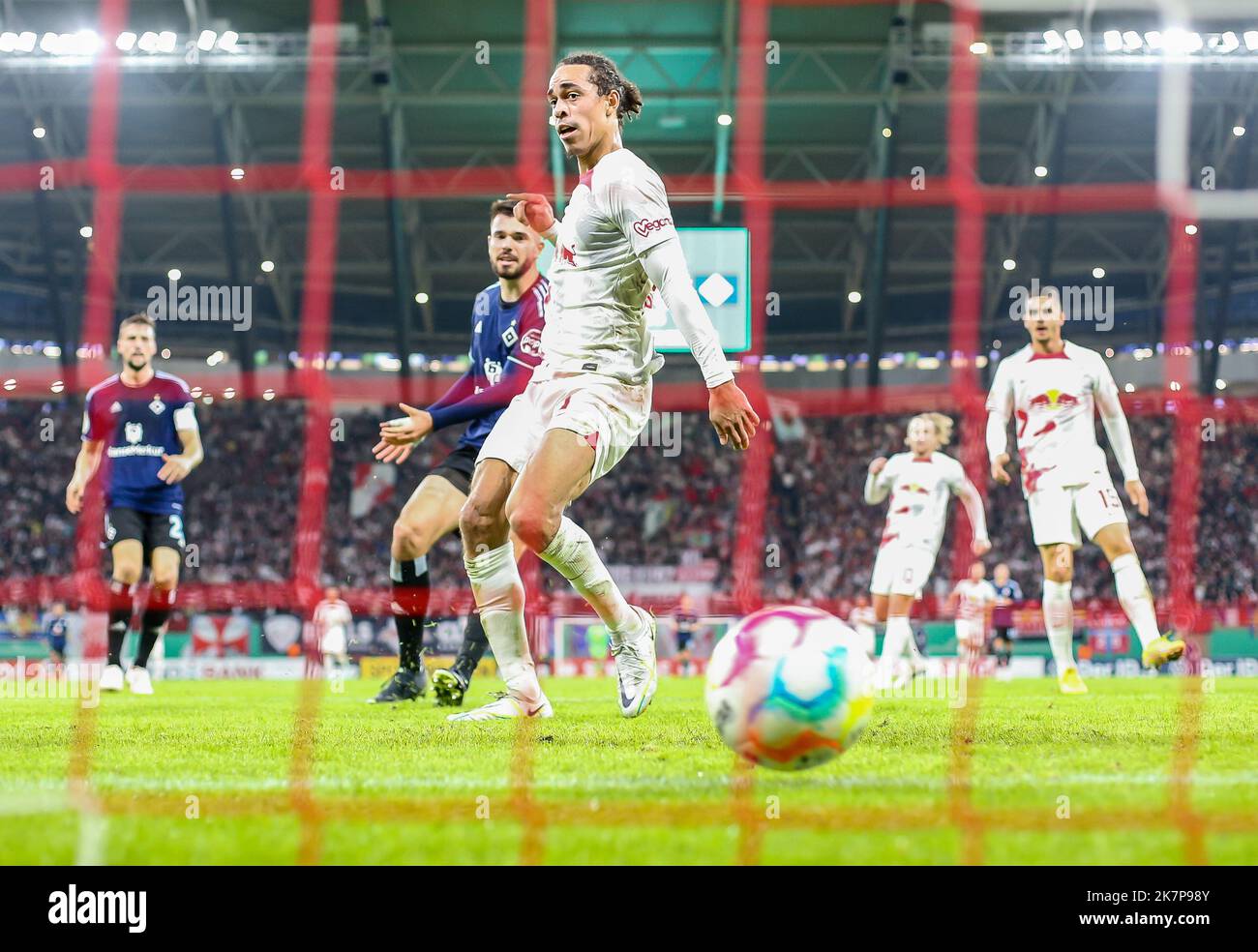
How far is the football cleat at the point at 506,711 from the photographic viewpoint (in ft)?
18.1

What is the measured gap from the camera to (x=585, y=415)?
4.78 m

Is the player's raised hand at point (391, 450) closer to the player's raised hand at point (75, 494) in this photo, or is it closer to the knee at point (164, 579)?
the knee at point (164, 579)

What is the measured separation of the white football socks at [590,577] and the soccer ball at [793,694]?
1348 millimetres

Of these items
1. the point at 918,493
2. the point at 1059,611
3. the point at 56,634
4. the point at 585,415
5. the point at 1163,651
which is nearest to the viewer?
the point at 585,415

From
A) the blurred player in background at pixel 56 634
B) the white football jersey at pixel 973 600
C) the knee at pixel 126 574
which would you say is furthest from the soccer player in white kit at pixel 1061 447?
the blurred player in background at pixel 56 634

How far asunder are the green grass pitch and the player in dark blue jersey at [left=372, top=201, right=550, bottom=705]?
3.72ft

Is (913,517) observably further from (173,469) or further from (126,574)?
(126,574)

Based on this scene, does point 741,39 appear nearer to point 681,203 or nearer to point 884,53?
point 884,53

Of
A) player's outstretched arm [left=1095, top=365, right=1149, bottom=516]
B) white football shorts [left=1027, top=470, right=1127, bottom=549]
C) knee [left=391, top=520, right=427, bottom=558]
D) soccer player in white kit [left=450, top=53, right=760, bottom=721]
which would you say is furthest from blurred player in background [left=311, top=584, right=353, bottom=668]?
soccer player in white kit [left=450, top=53, right=760, bottom=721]

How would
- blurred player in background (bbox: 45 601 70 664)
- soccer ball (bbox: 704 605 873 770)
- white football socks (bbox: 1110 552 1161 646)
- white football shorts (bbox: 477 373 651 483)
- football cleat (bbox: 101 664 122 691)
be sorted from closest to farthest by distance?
soccer ball (bbox: 704 605 873 770) → white football shorts (bbox: 477 373 651 483) → white football socks (bbox: 1110 552 1161 646) → football cleat (bbox: 101 664 122 691) → blurred player in background (bbox: 45 601 70 664)

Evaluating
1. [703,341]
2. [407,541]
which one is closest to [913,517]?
[407,541]

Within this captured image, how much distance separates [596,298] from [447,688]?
90.4 inches

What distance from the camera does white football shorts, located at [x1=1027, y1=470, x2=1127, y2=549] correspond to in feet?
26.7

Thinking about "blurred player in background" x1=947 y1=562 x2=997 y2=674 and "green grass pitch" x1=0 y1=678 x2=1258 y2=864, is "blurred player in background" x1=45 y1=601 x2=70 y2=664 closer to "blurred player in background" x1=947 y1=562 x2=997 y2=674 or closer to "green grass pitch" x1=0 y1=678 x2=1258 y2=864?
"blurred player in background" x1=947 y1=562 x2=997 y2=674
